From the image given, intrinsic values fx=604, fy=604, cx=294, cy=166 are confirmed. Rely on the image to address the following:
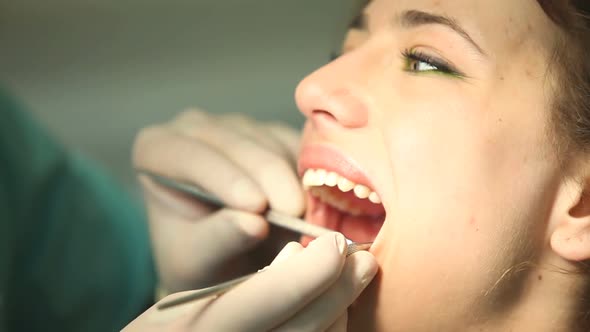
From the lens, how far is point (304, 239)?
949 mm

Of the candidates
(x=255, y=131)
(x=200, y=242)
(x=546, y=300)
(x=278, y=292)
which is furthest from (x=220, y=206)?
(x=546, y=300)

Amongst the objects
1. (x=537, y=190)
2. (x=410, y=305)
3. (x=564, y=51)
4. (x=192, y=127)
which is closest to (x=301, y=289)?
(x=410, y=305)

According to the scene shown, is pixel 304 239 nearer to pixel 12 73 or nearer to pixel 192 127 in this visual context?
pixel 192 127

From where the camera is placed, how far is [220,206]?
3.74 feet

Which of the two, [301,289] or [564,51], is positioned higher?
[564,51]

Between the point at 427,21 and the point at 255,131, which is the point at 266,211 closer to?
the point at 255,131

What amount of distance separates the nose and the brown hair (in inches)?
9.6

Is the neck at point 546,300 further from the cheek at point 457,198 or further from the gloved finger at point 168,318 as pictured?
the gloved finger at point 168,318

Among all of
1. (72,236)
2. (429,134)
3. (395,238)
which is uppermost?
(429,134)

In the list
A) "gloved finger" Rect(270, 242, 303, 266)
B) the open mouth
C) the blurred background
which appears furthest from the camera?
the blurred background

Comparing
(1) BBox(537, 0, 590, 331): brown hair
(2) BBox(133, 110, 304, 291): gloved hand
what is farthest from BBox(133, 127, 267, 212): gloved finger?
(1) BBox(537, 0, 590, 331): brown hair

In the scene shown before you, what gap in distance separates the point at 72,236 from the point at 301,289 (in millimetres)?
809

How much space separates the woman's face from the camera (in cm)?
75

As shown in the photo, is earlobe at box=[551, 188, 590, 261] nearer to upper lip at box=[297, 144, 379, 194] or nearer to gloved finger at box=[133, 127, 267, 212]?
upper lip at box=[297, 144, 379, 194]
